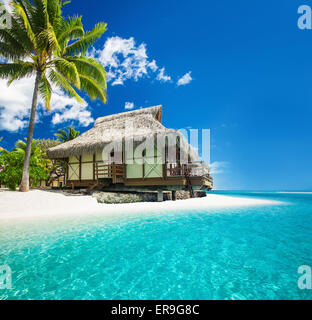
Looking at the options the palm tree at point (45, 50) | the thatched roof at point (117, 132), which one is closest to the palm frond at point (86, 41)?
the palm tree at point (45, 50)

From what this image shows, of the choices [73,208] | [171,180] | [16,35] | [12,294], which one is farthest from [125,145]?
[12,294]

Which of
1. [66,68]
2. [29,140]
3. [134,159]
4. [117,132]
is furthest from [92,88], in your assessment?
[134,159]

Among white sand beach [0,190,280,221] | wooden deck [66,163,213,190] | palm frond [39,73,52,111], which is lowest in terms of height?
white sand beach [0,190,280,221]

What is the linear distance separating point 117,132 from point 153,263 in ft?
39.6

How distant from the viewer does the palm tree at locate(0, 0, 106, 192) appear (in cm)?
971

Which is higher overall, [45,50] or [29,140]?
[45,50]

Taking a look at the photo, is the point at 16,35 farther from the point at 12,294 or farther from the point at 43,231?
the point at 12,294

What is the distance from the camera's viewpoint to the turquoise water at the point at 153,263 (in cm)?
232

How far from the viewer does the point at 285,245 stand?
4.11 metres

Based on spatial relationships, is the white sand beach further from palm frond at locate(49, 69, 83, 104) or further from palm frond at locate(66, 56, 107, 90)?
palm frond at locate(66, 56, 107, 90)

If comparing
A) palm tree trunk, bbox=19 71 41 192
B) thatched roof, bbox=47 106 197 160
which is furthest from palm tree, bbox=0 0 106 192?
thatched roof, bbox=47 106 197 160

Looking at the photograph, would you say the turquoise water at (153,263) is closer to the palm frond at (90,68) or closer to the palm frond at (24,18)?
the palm frond at (24,18)

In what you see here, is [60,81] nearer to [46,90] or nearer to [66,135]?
[46,90]

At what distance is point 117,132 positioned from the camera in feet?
46.5
